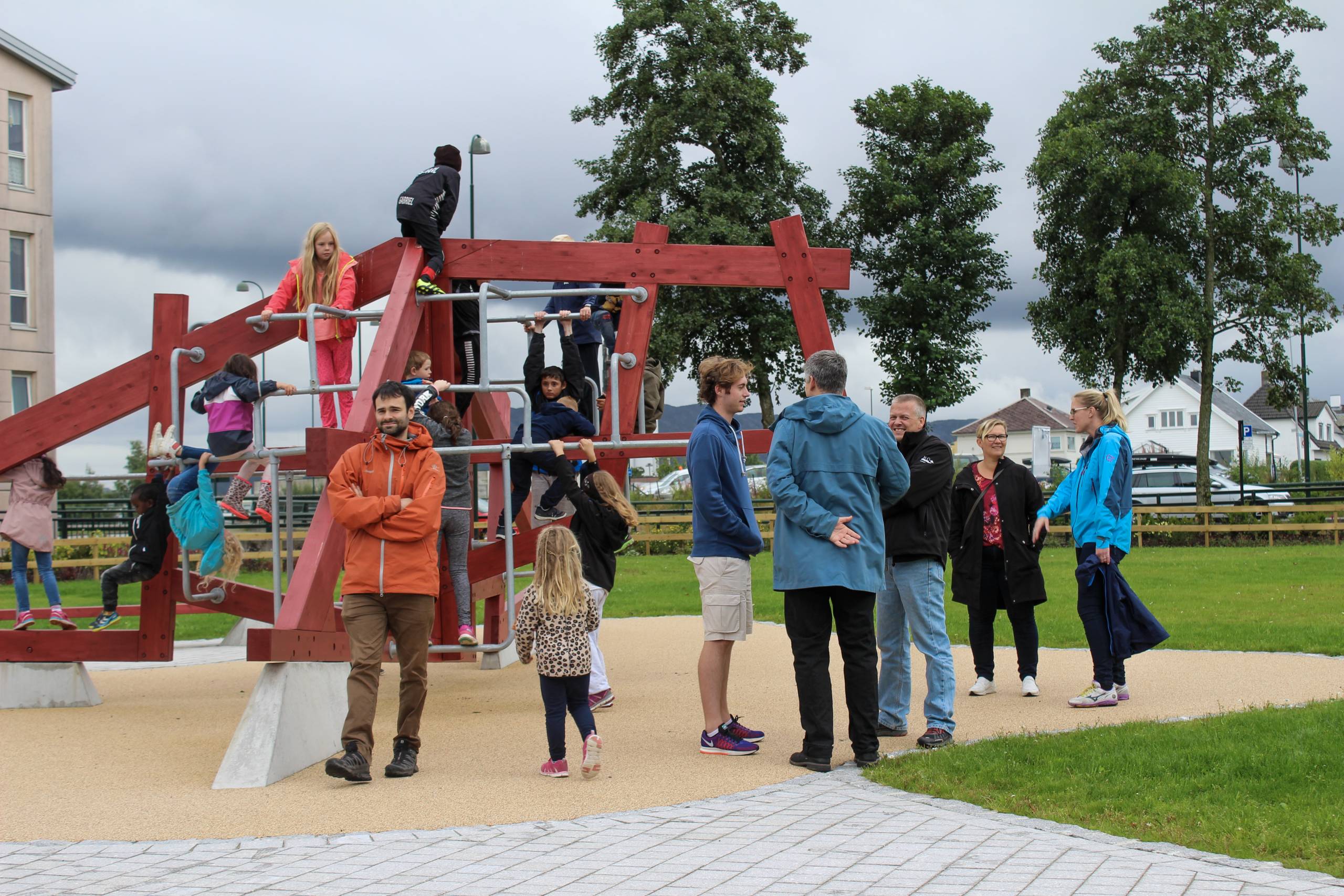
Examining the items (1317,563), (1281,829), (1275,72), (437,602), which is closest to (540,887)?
(1281,829)

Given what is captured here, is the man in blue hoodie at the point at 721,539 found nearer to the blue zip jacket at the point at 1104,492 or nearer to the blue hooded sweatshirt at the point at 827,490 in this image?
the blue hooded sweatshirt at the point at 827,490

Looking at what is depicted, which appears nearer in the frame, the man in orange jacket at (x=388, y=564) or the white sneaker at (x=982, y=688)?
the man in orange jacket at (x=388, y=564)

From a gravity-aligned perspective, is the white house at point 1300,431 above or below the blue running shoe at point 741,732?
above

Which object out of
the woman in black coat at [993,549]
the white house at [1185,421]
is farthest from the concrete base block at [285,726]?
the white house at [1185,421]

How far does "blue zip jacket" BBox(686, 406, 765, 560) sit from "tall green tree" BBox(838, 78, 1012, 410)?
1153 inches

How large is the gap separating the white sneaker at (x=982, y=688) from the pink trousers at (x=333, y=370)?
14.4 ft

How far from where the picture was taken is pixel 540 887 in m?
4.13

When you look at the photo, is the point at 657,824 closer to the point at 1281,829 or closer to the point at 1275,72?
the point at 1281,829

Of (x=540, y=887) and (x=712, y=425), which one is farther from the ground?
(x=712, y=425)

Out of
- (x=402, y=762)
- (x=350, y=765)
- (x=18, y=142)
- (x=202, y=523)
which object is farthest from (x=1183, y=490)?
(x=350, y=765)

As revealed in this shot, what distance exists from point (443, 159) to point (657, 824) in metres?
5.31

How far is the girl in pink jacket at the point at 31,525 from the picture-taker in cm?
920

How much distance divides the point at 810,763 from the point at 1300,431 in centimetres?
8468

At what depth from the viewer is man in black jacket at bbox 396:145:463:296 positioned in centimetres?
847
